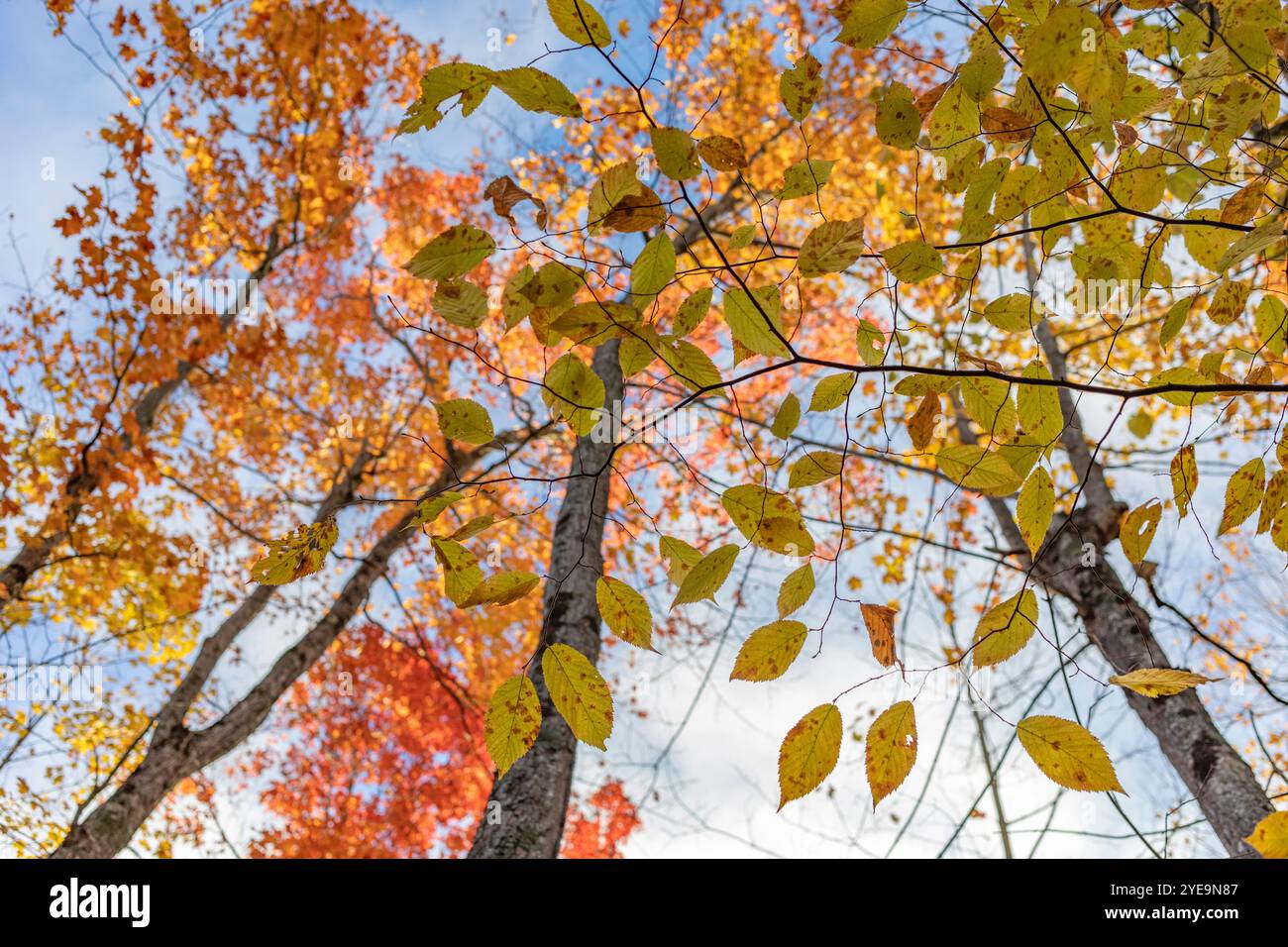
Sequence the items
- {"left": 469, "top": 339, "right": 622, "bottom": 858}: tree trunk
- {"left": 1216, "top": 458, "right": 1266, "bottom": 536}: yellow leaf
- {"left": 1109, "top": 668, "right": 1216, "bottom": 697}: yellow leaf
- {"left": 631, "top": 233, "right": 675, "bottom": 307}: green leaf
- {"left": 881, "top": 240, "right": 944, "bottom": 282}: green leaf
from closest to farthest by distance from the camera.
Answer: {"left": 1109, "top": 668, "right": 1216, "bottom": 697}: yellow leaf → {"left": 631, "top": 233, "right": 675, "bottom": 307}: green leaf → {"left": 881, "top": 240, "right": 944, "bottom": 282}: green leaf → {"left": 1216, "top": 458, "right": 1266, "bottom": 536}: yellow leaf → {"left": 469, "top": 339, "right": 622, "bottom": 858}: tree trunk

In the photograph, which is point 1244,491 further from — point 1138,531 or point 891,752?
point 891,752

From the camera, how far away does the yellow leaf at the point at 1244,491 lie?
Result: 3.65ft

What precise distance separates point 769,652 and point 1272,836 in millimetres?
712

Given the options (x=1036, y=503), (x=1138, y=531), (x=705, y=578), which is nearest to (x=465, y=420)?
(x=705, y=578)

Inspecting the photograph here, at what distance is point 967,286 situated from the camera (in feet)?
4.13

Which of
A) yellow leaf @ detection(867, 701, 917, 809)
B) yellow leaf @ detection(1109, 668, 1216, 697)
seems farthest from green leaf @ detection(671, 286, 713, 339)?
yellow leaf @ detection(1109, 668, 1216, 697)

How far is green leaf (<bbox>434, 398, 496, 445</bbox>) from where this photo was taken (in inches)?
36.1

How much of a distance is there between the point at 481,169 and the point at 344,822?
10.5 m

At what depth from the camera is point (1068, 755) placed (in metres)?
0.80

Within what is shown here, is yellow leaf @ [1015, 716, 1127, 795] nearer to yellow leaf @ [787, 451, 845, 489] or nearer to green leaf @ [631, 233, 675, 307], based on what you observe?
yellow leaf @ [787, 451, 845, 489]

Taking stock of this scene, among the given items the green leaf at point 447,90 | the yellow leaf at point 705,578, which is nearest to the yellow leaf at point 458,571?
the yellow leaf at point 705,578

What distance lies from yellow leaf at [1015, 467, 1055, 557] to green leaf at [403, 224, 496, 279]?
894mm

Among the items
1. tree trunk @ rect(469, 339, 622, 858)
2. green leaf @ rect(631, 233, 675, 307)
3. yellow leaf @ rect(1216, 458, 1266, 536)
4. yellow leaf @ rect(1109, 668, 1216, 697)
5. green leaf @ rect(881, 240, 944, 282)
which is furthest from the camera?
tree trunk @ rect(469, 339, 622, 858)
